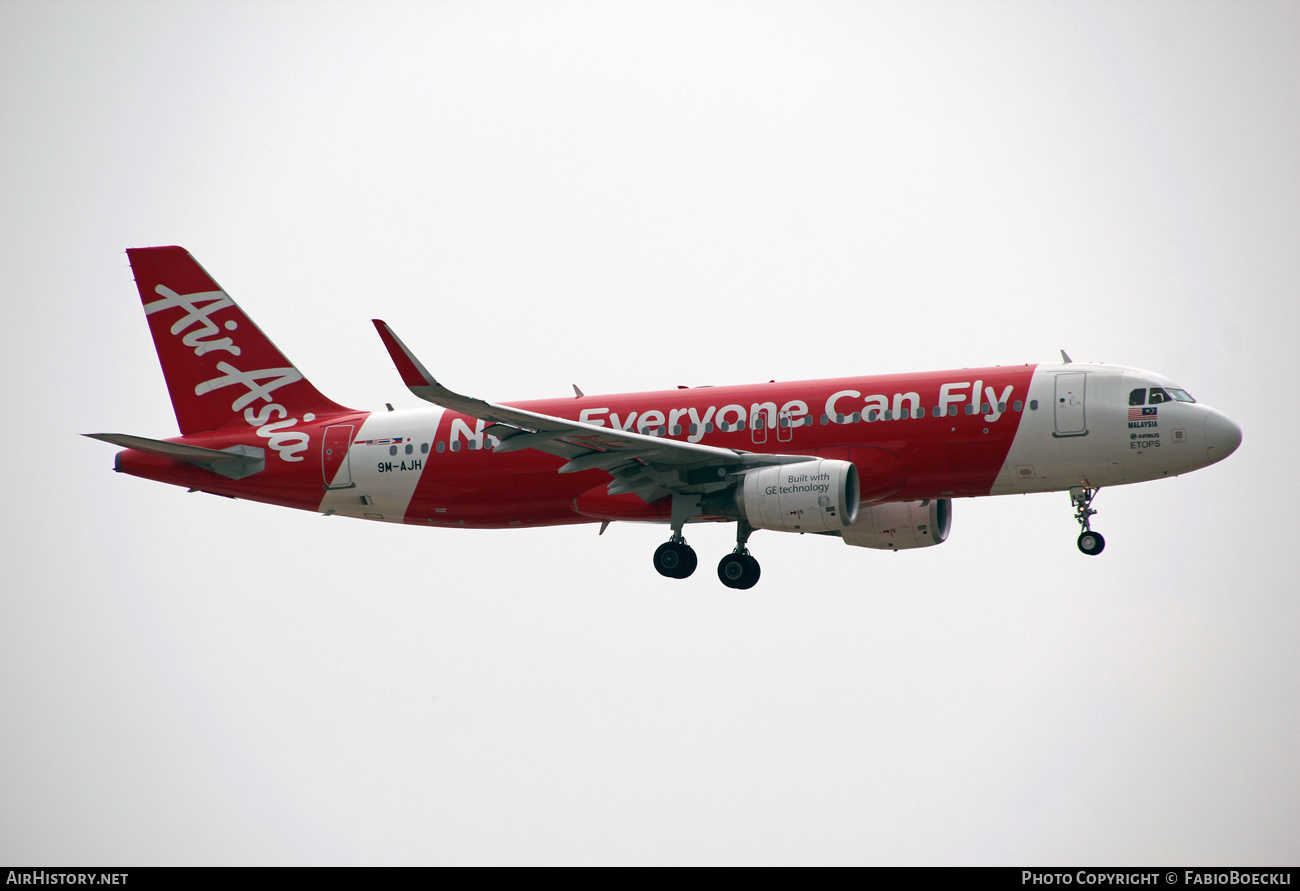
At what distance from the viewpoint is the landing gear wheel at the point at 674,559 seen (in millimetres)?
37031

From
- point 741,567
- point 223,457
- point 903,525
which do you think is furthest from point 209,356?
point 903,525

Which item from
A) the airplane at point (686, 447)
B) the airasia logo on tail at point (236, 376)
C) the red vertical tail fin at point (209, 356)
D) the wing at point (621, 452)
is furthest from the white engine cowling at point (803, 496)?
the red vertical tail fin at point (209, 356)

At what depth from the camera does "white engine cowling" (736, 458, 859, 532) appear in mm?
33594

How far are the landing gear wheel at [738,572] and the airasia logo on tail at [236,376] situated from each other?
42.9ft

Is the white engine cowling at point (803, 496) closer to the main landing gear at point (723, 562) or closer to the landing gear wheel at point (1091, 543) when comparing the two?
the main landing gear at point (723, 562)

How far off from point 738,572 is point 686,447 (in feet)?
16.3

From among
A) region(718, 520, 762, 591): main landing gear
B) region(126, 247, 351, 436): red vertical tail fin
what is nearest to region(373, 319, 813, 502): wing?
region(718, 520, 762, 591): main landing gear

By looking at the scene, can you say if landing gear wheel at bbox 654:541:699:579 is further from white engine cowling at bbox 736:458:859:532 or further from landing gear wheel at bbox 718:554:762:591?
white engine cowling at bbox 736:458:859:532

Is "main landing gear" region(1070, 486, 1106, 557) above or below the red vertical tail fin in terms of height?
below

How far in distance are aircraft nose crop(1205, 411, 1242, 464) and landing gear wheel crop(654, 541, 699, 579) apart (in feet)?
44.7

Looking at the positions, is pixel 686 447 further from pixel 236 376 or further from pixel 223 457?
pixel 236 376
